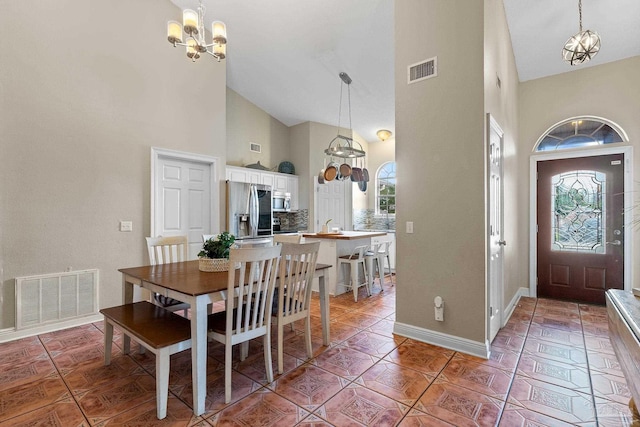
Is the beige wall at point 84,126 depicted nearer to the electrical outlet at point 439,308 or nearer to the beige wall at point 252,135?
the beige wall at point 252,135

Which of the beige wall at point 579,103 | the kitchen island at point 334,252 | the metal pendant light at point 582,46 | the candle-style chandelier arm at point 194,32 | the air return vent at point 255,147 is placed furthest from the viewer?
the air return vent at point 255,147

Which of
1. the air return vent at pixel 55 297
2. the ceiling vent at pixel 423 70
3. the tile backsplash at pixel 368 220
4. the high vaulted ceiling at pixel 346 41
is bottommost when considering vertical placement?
the air return vent at pixel 55 297

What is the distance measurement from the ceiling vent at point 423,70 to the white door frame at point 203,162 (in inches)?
121

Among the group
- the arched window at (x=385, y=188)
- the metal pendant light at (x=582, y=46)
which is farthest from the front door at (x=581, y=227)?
the arched window at (x=385, y=188)

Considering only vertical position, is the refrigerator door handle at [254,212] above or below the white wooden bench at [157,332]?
above

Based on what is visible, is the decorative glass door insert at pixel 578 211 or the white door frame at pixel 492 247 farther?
the decorative glass door insert at pixel 578 211

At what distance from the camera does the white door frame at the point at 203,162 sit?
4062 mm

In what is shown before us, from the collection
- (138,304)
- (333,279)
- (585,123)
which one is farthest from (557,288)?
(138,304)

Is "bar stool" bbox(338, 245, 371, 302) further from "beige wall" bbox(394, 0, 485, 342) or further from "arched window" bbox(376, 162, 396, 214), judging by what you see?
"arched window" bbox(376, 162, 396, 214)

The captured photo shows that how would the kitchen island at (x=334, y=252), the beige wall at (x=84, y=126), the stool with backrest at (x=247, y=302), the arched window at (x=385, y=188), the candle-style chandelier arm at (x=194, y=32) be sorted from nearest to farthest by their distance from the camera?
the stool with backrest at (x=247, y=302) < the candle-style chandelier arm at (x=194, y=32) < the beige wall at (x=84, y=126) < the kitchen island at (x=334, y=252) < the arched window at (x=385, y=188)

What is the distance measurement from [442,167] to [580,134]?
115 inches

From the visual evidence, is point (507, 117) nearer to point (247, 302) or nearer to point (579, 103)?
point (579, 103)

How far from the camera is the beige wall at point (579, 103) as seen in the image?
388 cm

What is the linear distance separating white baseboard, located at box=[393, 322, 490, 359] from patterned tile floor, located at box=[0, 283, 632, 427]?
66 mm
